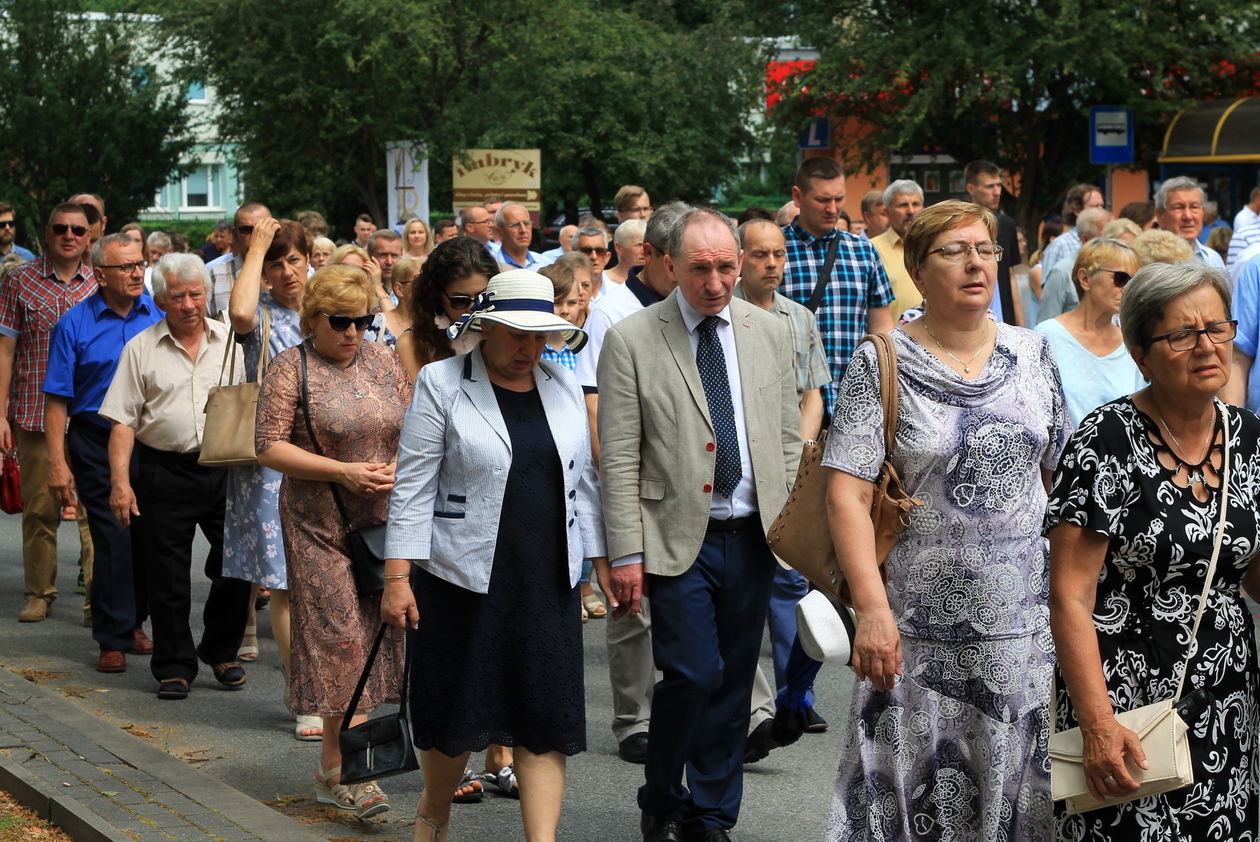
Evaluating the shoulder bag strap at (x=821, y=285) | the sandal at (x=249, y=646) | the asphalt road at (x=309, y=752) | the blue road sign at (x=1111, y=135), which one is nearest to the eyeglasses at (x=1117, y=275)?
the shoulder bag strap at (x=821, y=285)

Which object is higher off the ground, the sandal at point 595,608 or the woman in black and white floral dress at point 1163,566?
the woman in black and white floral dress at point 1163,566

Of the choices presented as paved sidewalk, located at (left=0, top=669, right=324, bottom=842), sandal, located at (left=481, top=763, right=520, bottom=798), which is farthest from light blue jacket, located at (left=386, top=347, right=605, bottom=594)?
sandal, located at (left=481, top=763, right=520, bottom=798)

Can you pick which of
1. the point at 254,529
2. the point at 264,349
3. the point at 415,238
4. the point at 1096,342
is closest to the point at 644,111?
the point at 415,238

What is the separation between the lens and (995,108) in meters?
38.0

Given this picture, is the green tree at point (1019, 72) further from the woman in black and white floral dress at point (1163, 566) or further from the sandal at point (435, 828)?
the woman in black and white floral dress at point (1163, 566)

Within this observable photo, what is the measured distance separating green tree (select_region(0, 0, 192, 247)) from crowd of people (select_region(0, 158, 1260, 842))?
109 feet

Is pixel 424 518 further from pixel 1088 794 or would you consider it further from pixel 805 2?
pixel 805 2

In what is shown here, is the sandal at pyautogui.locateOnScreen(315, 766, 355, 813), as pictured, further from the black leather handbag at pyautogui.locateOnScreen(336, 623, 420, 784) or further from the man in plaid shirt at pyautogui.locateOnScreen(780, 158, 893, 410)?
the man in plaid shirt at pyautogui.locateOnScreen(780, 158, 893, 410)

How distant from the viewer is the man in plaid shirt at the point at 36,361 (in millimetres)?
10312

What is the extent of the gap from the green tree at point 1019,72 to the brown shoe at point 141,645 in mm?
27833

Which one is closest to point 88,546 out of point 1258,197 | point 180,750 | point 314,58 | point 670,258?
point 180,750

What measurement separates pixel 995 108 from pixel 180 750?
1293 inches

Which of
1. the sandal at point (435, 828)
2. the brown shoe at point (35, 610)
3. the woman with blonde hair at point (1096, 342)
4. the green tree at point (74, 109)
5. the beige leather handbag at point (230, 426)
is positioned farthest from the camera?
the green tree at point (74, 109)

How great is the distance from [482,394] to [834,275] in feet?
11.4
